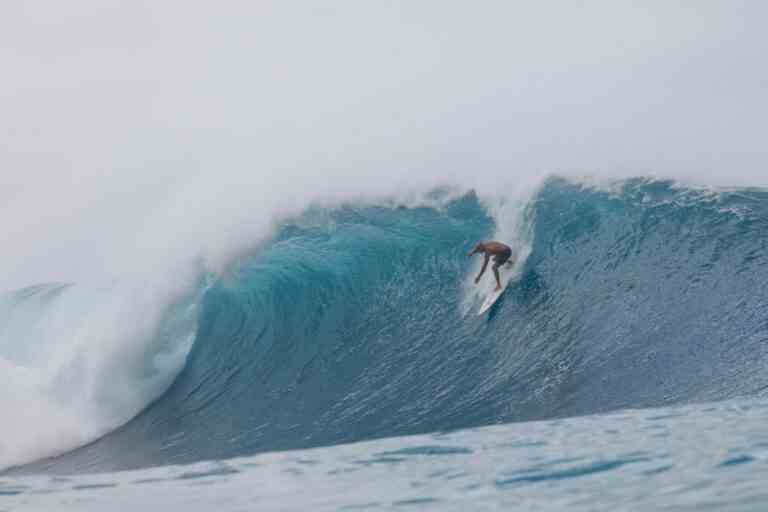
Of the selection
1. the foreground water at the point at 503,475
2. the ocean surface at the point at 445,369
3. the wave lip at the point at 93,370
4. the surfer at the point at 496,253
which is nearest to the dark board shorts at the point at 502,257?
the surfer at the point at 496,253

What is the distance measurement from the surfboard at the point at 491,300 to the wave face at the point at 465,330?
0.10 metres

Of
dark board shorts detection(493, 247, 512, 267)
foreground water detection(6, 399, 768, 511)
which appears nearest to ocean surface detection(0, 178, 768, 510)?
foreground water detection(6, 399, 768, 511)

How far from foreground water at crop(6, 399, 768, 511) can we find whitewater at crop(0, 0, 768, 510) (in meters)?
0.03

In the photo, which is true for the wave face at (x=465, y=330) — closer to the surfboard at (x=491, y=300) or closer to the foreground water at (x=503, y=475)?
the surfboard at (x=491, y=300)

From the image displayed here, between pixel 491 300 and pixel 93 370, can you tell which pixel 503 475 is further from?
pixel 93 370

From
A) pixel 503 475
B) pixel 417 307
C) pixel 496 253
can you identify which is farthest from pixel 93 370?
pixel 503 475

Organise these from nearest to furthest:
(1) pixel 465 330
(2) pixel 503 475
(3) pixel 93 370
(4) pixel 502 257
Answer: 1. (2) pixel 503 475
2. (1) pixel 465 330
3. (4) pixel 502 257
4. (3) pixel 93 370

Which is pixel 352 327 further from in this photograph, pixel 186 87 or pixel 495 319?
pixel 186 87

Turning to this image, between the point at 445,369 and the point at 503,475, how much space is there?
4414 mm

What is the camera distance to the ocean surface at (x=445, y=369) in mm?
5066

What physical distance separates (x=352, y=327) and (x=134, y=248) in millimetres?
5062

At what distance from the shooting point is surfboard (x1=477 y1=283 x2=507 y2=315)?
10227 mm

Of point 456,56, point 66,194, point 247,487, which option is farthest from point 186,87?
point 247,487

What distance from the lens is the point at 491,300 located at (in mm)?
10312
